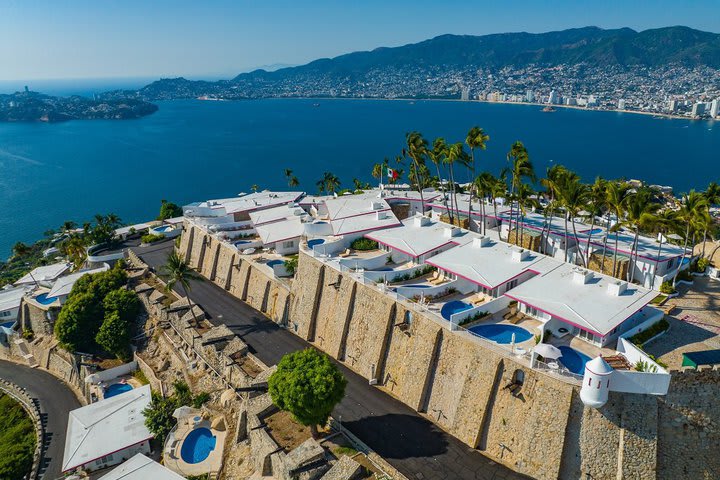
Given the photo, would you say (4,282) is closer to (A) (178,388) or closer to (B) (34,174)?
(A) (178,388)

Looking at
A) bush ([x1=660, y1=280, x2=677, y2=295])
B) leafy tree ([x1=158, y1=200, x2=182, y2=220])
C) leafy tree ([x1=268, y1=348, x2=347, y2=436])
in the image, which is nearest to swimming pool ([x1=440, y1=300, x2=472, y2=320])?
leafy tree ([x1=268, y1=348, x2=347, y2=436])

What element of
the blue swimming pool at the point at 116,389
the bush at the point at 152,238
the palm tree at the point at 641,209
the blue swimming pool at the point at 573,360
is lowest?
the blue swimming pool at the point at 116,389

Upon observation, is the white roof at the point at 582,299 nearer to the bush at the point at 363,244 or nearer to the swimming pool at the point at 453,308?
the swimming pool at the point at 453,308

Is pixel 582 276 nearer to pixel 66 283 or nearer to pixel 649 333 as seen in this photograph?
pixel 649 333

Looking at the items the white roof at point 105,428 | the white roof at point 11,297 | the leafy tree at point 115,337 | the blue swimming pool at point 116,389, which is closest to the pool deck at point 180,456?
the white roof at point 105,428

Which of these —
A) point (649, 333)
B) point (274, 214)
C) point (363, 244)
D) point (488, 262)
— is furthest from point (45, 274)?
point (649, 333)

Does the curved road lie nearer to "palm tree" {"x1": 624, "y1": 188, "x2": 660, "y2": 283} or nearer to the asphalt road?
the asphalt road

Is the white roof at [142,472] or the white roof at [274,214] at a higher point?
the white roof at [274,214]
